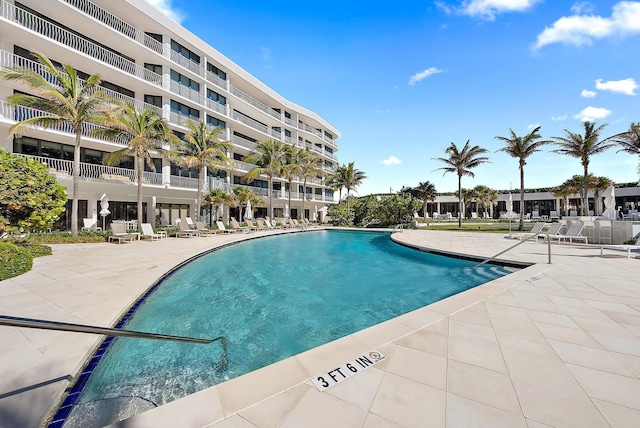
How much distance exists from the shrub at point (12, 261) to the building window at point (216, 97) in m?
21.8

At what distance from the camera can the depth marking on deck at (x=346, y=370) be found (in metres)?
2.36

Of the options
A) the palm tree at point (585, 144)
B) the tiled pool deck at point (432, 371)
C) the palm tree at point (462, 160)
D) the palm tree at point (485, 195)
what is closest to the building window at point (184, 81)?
the tiled pool deck at point (432, 371)

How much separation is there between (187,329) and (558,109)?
19.0 m

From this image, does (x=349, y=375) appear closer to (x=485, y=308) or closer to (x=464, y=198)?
(x=485, y=308)

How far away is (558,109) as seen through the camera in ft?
44.9

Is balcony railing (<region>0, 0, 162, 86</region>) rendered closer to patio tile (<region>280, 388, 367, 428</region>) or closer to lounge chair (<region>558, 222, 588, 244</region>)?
patio tile (<region>280, 388, 367, 428</region>)

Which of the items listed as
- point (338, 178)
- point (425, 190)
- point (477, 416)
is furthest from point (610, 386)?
point (425, 190)

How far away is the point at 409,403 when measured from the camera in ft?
6.84

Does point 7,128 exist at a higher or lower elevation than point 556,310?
higher

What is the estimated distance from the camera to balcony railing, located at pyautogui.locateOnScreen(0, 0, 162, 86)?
42.8 ft

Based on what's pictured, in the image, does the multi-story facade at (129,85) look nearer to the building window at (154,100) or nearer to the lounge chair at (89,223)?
the building window at (154,100)

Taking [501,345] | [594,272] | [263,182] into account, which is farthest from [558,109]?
[263,182]

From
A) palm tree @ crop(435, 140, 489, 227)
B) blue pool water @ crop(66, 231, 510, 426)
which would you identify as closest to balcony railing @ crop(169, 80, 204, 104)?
blue pool water @ crop(66, 231, 510, 426)

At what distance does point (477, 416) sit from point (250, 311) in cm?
453
